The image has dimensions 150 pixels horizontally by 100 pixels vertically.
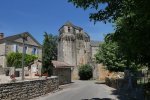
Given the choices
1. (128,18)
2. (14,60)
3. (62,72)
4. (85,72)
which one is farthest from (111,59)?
(128,18)

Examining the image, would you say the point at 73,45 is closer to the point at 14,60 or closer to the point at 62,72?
the point at 14,60

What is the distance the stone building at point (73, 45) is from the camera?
76.3 m

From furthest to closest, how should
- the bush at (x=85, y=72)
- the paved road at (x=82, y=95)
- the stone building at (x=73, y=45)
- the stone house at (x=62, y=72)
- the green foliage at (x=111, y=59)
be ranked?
the stone building at (x=73, y=45) → the bush at (x=85, y=72) → the stone house at (x=62, y=72) → the green foliage at (x=111, y=59) → the paved road at (x=82, y=95)

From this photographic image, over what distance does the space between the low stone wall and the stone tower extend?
Answer: 47171mm

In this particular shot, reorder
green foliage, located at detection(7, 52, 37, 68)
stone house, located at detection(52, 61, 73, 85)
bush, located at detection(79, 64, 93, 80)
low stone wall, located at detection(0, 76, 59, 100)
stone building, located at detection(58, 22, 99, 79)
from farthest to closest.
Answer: stone building, located at detection(58, 22, 99, 79) → bush, located at detection(79, 64, 93, 80) → green foliage, located at detection(7, 52, 37, 68) → stone house, located at detection(52, 61, 73, 85) → low stone wall, located at detection(0, 76, 59, 100)

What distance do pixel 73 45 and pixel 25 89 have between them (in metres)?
56.9

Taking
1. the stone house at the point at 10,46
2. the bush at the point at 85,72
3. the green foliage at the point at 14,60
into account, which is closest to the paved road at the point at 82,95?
the green foliage at the point at 14,60

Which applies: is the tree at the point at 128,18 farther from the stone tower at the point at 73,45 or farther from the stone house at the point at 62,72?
the stone tower at the point at 73,45

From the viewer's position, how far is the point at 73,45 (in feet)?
254

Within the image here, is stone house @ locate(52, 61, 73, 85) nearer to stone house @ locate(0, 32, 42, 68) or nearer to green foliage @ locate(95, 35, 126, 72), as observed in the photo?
green foliage @ locate(95, 35, 126, 72)

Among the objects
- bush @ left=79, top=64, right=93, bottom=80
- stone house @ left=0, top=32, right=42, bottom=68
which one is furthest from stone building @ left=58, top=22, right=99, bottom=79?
stone house @ left=0, top=32, right=42, bottom=68

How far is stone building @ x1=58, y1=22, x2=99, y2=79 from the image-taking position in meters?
76.3

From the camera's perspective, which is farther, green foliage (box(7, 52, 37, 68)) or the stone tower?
the stone tower

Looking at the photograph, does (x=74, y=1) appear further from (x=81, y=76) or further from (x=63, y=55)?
(x=63, y=55)
